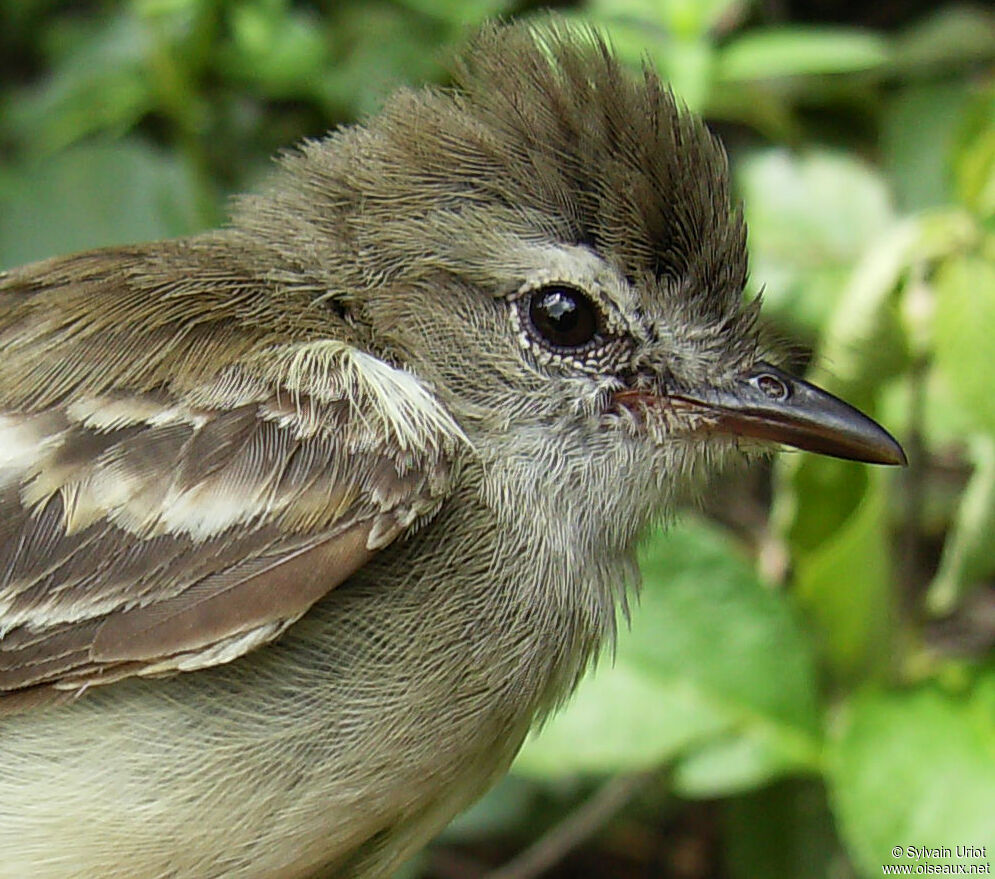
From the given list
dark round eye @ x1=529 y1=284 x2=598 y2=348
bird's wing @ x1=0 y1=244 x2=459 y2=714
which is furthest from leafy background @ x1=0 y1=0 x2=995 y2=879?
bird's wing @ x1=0 y1=244 x2=459 y2=714

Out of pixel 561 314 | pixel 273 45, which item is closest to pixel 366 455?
pixel 561 314

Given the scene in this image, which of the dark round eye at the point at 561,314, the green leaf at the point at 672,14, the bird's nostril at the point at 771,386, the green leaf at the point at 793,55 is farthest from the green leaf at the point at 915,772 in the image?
the green leaf at the point at 672,14

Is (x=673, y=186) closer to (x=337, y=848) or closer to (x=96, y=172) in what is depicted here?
(x=337, y=848)

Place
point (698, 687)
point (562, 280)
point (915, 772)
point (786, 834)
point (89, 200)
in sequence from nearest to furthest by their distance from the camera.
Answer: point (562, 280) < point (915, 772) < point (698, 687) < point (786, 834) < point (89, 200)

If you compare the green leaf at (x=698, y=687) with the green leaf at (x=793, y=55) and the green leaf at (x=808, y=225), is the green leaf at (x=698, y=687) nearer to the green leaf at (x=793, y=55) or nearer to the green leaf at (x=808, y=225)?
the green leaf at (x=808, y=225)

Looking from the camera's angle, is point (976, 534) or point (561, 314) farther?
point (976, 534)

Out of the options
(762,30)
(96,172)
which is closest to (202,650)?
(96,172)
